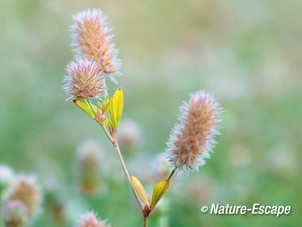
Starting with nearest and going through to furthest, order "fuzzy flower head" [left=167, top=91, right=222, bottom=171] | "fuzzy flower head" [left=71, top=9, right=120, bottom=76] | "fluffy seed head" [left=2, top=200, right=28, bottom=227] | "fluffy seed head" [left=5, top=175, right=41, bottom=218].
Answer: "fuzzy flower head" [left=167, top=91, right=222, bottom=171], "fuzzy flower head" [left=71, top=9, right=120, bottom=76], "fluffy seed head" [left=2, top=200, right=28, bottom=227], "fluffy seed head" [left=5, top=175, right=41, bottom=218]

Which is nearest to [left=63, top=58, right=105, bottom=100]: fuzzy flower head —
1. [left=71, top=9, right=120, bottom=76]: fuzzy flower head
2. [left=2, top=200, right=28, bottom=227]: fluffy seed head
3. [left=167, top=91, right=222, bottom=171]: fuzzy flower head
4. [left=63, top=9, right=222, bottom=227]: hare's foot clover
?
[left=63, top=9, right=222, bottom=227]: hare's foot clover

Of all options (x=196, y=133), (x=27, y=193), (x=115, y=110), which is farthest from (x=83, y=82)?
(x=27, y=193)

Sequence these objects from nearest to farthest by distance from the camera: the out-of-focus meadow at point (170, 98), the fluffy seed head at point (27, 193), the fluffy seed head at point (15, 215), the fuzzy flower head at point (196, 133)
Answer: the fuzzy flower head at point (196, 133) → the fluffy seed head at point (15, 215) → the fluffy seed head at point (27, 193) → the out-of-focus meadow at point (170, 98)

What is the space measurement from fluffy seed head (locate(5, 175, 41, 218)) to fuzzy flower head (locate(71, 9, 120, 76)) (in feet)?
2.35

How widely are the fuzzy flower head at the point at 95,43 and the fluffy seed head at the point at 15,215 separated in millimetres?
619

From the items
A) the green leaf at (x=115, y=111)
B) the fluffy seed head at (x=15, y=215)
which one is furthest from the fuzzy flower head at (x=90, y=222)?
the fluffy seed head at (x=15, y=215)

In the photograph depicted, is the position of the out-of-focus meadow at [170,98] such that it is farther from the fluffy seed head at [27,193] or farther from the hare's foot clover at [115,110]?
the hare's foot clover at [115,110]

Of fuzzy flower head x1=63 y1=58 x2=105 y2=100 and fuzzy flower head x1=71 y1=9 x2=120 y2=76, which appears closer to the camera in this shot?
fuzzy flower head x1=63 y1=58 x2=105 y2=100

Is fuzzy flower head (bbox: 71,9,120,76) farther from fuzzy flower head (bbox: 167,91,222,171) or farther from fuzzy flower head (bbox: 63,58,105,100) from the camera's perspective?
fuzzy flower head (bbox: 167,91,222,171)

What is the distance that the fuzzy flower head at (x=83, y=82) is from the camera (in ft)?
3.28

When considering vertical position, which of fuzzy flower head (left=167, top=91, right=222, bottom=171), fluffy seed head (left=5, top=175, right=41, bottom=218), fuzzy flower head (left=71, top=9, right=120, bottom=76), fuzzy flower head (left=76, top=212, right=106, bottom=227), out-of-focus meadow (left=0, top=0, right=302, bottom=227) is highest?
out-of-focus meadow (left=0, top=0, right=302, bottom=227)

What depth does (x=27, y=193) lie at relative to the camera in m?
1.65

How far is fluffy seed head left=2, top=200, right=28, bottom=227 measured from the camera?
1.45m

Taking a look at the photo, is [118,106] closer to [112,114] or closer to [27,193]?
[112,114]
